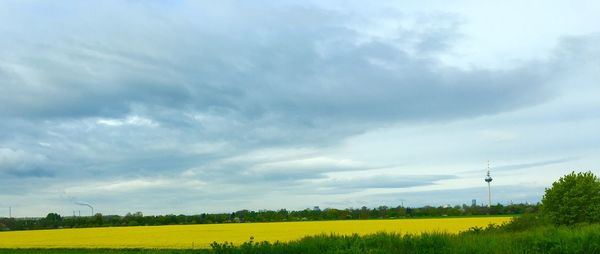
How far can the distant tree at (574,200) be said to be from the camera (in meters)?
37.6

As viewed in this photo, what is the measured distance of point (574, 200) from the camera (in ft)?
124

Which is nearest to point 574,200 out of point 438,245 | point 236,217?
point 438,245

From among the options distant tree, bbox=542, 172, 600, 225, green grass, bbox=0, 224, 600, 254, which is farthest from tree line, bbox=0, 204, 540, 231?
green grass, bbox=0, 224, 600, 254

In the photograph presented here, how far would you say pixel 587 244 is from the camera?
23.7 meters

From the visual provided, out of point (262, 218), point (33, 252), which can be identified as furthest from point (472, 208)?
point (33, 252)

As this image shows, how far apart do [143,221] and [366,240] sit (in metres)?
75.1

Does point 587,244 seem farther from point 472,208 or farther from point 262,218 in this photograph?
point 472,208

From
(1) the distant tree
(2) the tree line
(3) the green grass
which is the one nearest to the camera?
(3) the green grass

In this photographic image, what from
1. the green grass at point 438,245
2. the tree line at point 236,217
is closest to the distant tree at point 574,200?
the green grass at point 438,245

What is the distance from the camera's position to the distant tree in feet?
123

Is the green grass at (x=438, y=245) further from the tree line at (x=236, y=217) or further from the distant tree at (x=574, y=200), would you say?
the tree line at (x=236, y=217)

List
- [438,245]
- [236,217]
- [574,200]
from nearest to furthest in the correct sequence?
[438,245], [574,200], [236,217]

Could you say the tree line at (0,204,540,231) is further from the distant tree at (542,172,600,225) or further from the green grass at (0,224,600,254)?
the green grass at (0,224,600,254)

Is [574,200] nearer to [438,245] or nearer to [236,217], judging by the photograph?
[438,245]
